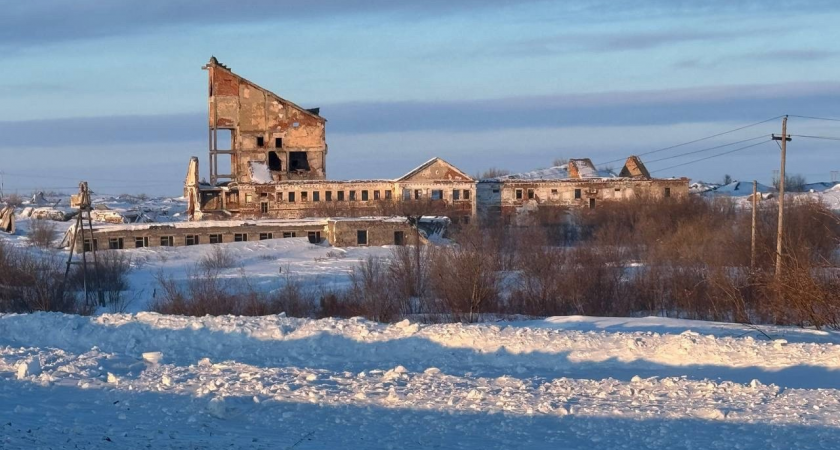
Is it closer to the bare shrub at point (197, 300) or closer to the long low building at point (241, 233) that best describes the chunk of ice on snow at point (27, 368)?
the bare shrub at point (197, 300)

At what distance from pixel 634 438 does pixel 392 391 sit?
2.81 metres

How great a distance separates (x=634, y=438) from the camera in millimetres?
9820

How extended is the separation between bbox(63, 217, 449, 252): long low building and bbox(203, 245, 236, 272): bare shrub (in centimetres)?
436

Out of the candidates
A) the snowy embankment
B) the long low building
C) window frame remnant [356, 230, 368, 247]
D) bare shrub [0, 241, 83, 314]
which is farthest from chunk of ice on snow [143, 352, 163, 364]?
window frame remnant [356, 230, 368, 247]

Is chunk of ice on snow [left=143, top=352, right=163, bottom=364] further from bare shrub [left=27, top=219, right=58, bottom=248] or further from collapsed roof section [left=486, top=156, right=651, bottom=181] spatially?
collapsed roof section [left=486, top=156, right=651, bottom=181]

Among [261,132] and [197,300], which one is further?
[261,132]

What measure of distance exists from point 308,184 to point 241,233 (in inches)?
400

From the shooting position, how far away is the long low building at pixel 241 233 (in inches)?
1852

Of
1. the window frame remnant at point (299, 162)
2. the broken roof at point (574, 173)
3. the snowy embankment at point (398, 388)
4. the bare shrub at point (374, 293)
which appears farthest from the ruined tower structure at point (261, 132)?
the snowy embankment at point (398, 388)

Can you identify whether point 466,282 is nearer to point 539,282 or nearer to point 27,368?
point 539,282

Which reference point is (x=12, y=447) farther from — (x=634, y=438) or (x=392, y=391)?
(x=634, y=438)

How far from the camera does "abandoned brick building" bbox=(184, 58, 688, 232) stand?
2221 inches

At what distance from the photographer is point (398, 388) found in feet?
38.5

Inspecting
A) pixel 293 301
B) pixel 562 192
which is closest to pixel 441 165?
pixel 562 192
